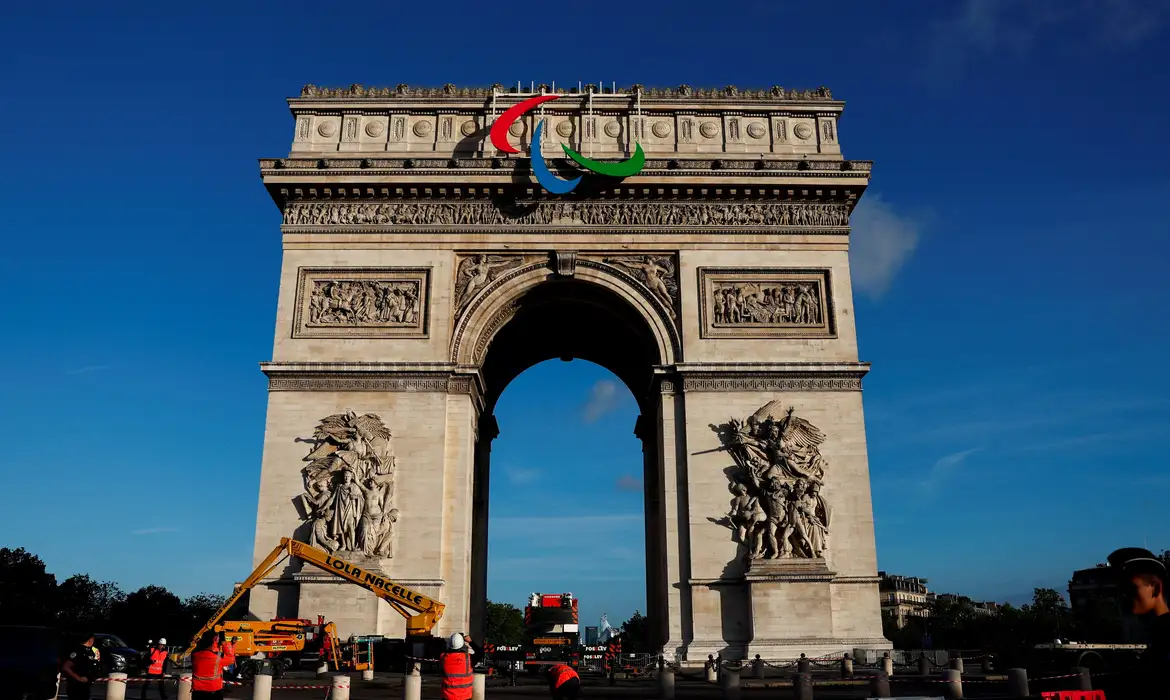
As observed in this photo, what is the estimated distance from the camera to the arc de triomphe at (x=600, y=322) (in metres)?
24.2

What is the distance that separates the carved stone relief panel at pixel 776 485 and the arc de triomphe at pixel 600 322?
60 mm

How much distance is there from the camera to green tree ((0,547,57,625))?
1949 inches

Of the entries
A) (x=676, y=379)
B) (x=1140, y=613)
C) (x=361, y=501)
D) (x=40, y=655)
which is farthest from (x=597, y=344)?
(x=1140, y=613)

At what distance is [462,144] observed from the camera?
2817 cm

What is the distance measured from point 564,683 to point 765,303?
1853 centimetres

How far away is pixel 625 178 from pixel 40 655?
763 inches

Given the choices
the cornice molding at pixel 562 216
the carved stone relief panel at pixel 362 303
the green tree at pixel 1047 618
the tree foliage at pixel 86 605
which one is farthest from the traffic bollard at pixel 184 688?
the green tree at pixel 1047 618

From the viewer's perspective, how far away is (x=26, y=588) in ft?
174

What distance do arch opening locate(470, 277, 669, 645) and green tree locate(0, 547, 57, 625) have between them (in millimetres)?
29499

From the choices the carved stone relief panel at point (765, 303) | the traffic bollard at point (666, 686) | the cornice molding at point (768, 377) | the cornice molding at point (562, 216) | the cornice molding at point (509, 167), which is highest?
the cornice molding at point (509, 167)

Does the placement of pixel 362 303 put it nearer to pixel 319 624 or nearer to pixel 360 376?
pixel 360 376

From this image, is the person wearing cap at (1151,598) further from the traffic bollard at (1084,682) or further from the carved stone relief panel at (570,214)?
the carved stone relief panel at (570,214)

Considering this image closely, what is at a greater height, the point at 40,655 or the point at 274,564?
the point at 274,564

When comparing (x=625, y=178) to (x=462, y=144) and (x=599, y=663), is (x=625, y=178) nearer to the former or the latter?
(x=462, y=144)
